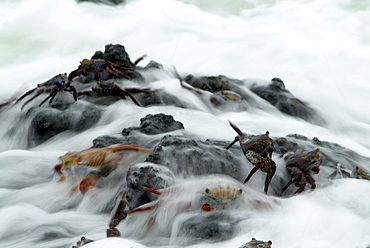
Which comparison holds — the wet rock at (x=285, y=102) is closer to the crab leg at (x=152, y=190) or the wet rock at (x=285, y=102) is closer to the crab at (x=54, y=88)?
the crab at (x=54, y=88)

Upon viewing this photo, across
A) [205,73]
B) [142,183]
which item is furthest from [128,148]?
[205,73]

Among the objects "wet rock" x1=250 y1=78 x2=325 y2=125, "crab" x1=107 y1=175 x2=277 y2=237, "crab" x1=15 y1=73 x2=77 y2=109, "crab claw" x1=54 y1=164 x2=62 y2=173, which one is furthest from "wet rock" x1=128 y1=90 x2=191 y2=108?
"crab" x1=107 y1=175 x2=277 y2=237

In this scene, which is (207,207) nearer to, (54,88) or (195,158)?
(195,158)

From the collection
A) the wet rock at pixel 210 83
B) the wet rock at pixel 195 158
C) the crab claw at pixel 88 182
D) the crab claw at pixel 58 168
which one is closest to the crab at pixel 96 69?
Result: the wet rock at pixel 210 83

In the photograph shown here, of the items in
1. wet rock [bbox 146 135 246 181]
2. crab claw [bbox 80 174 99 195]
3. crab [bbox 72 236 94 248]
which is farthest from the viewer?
crab claw [bbox 80 174 99 195]

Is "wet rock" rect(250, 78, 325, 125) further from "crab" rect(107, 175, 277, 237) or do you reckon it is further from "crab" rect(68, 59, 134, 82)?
"crab" rect(107, 175, 277, 237)

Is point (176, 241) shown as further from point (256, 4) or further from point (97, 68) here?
point (256, 4)
